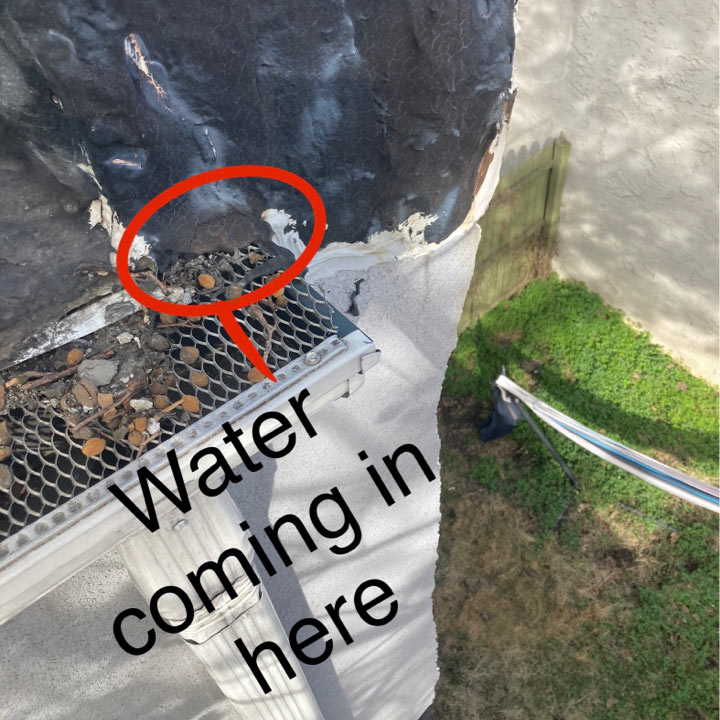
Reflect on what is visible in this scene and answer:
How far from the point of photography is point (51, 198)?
87 cm

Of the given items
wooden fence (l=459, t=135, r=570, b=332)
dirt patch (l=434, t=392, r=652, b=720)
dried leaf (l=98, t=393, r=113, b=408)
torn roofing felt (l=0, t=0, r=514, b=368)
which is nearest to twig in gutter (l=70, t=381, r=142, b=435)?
dried leaf (l=98, t=393, r=113, b=408)

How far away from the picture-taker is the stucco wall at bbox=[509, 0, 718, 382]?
325 centimetres

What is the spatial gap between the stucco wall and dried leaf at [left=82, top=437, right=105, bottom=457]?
301 cm

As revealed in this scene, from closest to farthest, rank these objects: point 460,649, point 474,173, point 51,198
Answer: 1. point 51,198
2. point 474,173
3. point 460,649

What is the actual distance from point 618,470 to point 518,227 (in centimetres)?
160

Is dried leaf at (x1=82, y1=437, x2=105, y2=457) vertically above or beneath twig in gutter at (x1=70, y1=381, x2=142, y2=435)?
beneath

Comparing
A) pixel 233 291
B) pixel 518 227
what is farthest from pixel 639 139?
pixel 233 291

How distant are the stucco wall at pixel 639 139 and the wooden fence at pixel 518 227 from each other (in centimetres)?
10

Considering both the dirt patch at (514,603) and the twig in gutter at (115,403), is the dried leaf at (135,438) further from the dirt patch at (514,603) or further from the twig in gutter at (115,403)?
the dirt patch at (514,603)

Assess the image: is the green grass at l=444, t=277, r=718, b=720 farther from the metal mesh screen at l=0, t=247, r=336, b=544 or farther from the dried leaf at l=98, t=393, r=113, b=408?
the dried leaf at l=98, t=393, r=113, b=408

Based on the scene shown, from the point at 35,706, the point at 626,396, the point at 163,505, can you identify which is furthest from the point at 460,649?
the point at 163,505

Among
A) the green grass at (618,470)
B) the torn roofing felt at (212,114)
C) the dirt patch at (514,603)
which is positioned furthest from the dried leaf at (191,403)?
the green grass at (618,470)

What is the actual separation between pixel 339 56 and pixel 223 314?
0.46 metres

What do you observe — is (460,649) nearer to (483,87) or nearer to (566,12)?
(483,87)
